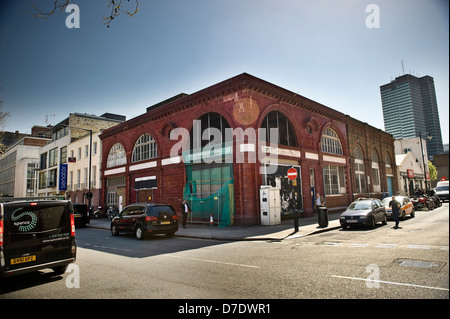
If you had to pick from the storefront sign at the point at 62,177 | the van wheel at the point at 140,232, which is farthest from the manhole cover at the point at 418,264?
the storefront sign at the point at 62,177

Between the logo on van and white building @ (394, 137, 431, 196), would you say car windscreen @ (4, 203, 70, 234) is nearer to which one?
the logo on van

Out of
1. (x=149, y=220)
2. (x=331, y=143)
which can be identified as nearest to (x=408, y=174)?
(x=331, y=143)

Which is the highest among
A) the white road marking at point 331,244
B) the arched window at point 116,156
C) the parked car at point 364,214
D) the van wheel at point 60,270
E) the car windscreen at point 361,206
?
the arched window at point 116,156

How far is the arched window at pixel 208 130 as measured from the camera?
63.3 ft

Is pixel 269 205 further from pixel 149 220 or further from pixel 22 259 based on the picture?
pixel 22 259

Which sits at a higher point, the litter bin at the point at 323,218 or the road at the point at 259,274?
the litter bin at the point at 323,218

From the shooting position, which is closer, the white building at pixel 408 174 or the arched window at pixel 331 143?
the arched window at pixel 331 143

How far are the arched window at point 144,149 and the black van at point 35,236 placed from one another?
57.3 ft

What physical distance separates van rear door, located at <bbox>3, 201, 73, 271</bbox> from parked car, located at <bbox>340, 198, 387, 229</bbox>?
1272cm

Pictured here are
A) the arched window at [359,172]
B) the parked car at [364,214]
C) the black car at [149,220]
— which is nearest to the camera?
the black car at [149,220]

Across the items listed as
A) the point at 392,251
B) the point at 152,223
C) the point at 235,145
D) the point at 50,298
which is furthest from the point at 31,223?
the point at 235,145

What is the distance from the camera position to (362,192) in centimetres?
2972

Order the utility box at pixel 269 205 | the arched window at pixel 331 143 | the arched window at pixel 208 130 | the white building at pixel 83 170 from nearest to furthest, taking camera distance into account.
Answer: the utility box at pixel 269 205, the arched window at pixel 208 130, the arched window at pixel 331 143, the white building at pixel 83 170

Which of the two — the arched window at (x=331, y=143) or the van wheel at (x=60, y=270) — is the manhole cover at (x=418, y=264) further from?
the arched window at (x=331, y=143)
